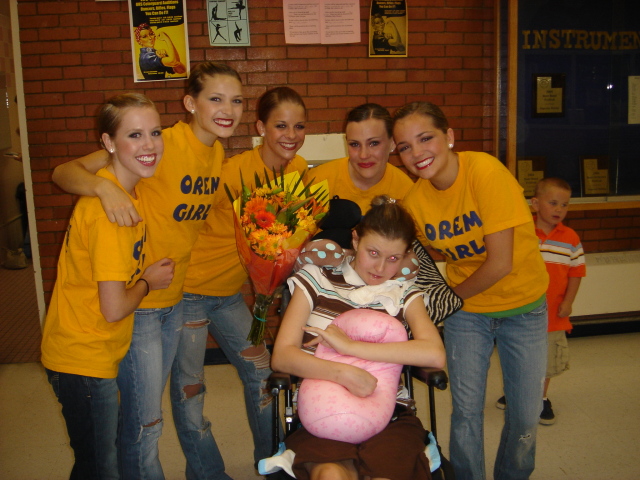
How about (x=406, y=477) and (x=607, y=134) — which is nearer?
(x=406, y=477)

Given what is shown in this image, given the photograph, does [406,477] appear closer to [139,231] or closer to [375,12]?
[139,231]

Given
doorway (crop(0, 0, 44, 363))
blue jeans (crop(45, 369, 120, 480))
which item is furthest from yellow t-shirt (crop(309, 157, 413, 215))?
doorway (crop(0, 0, 44, 363))

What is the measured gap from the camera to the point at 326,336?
1.69m

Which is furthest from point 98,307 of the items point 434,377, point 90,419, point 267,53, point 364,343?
point 267,53

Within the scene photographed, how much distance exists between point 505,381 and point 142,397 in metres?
1.33

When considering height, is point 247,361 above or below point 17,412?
above

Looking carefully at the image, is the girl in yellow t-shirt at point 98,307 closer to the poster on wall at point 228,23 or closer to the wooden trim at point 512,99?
the poster on wall at point 228,23

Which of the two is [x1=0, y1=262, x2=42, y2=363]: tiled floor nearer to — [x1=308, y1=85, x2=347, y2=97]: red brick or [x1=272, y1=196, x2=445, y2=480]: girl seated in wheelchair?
[x1=308, y1=85, x2=347, y2=97]: red brick

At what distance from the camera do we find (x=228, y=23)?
11.5 ft

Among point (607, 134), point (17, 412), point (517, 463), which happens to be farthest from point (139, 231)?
point (607, 134)

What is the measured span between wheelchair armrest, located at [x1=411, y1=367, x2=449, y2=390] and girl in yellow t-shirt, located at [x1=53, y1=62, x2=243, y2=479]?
91cm

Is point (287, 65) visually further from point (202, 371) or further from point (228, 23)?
point (202, 371)

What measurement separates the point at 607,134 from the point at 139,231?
11.7ft

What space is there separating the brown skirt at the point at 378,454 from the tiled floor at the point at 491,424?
3.61ft
